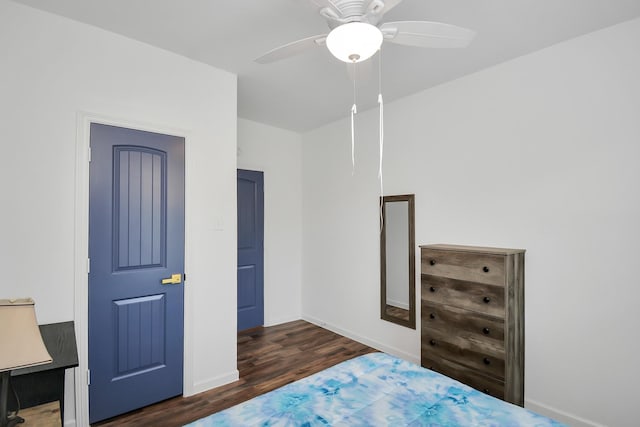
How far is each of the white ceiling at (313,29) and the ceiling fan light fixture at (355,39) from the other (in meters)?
0.37

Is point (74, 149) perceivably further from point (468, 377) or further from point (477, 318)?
point (468, 377)

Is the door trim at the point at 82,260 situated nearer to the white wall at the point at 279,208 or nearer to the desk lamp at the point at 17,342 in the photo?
the desk lamp at the point at 17,342

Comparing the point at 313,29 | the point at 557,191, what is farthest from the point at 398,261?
the point at 313,29

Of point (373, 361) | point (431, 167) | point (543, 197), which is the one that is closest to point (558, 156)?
point (543, 197)

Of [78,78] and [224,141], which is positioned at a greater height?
[78,78]

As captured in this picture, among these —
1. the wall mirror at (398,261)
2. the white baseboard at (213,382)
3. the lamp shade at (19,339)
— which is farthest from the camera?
the wall mirror at (398,261)

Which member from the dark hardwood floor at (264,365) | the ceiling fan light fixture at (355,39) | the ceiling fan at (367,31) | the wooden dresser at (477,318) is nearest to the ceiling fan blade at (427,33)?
the ceiling fan at (367,31)

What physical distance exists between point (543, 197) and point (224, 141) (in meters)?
2.61

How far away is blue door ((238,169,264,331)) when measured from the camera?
414 centimetres

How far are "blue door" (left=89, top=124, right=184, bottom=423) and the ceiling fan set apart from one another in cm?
155

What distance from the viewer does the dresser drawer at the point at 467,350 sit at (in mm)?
2237

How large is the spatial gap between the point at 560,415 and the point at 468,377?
64 cm

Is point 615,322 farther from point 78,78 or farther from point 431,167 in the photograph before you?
point 78,78

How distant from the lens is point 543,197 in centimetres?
237
